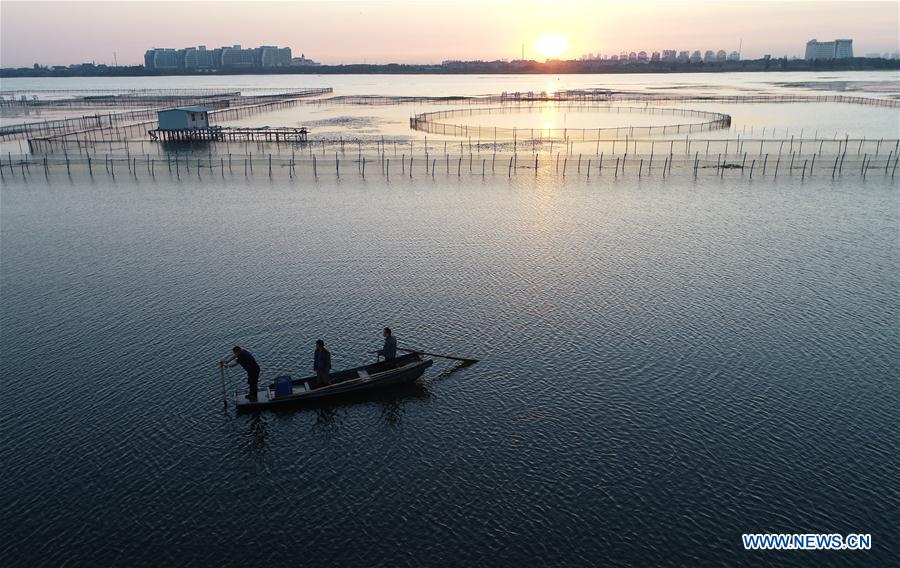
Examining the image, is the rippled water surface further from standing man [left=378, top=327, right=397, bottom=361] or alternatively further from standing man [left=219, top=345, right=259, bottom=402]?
standing man [left=378, top=327, right=397, bottom=361]

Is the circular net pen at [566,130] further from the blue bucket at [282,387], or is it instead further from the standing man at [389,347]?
the blue bucket at [282,387]

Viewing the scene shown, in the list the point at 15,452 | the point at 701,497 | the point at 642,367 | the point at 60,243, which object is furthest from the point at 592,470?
the point at 60,243

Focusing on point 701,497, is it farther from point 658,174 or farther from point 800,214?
point 658,174

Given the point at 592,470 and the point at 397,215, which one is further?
the point at 397,215

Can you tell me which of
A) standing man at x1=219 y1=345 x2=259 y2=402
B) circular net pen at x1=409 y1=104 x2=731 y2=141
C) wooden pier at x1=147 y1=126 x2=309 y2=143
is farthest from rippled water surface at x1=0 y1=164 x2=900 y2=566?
circular net pen at x1=409 y1=104 x2=731 y2=141

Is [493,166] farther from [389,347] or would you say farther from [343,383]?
[343,383]

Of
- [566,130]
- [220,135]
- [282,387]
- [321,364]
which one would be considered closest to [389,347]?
[321,364]

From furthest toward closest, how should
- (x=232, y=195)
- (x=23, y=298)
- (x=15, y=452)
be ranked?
(x=232, y=195) → (x=23, y=298) → (x=15, y=452)
